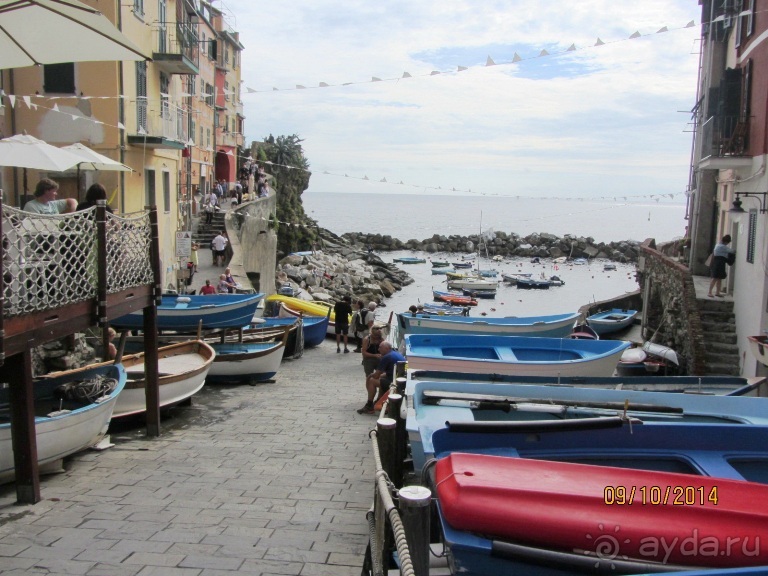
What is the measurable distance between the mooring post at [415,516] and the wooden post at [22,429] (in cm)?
527

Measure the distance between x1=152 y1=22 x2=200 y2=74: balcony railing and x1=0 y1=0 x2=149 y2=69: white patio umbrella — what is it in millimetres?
13489

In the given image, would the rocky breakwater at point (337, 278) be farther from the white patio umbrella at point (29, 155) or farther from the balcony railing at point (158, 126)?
the white patio umbrella at point (29, 155)

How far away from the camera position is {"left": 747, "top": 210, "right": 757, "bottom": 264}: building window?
16325 millimetres

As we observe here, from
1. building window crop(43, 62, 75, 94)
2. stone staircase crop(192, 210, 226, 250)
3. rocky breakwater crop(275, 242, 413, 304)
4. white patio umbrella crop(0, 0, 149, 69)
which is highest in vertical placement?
building window crop(43, 62, 75, 94)

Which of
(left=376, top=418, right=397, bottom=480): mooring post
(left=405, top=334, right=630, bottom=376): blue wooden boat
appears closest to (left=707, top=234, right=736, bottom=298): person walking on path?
(left=405, top=334, right=630, bottom=376): blue wooden boat

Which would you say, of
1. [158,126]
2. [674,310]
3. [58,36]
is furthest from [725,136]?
[58,36]

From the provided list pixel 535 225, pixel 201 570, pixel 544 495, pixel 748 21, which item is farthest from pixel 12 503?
pixel 535 225

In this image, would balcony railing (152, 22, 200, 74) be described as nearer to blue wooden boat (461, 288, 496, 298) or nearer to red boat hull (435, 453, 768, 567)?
red boat hull (435, 453, 768, 567)

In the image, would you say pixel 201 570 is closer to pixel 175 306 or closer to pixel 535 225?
pixel 175 306

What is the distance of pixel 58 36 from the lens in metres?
8.22

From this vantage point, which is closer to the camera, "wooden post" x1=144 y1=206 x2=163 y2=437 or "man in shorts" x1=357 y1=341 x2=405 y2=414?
"wooden post" x1=144 y1=206 x2=163 y2=437

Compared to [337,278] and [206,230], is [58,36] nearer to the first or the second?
[206,230]

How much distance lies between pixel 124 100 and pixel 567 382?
15.5 meters

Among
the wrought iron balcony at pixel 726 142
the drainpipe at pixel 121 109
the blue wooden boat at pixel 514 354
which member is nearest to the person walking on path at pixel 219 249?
the drainpipe at pixel 121 109
